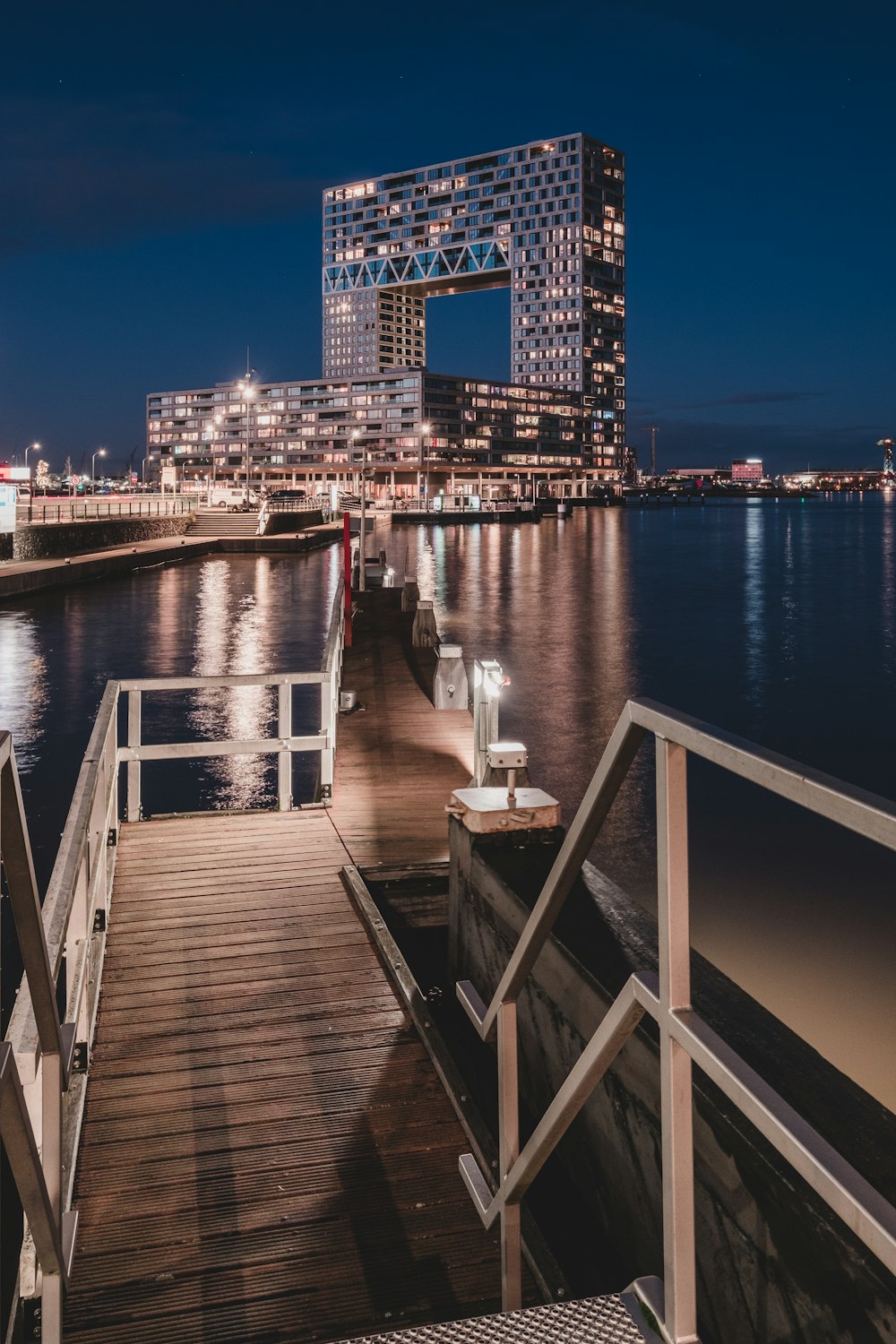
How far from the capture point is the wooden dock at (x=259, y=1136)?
365 centimetres

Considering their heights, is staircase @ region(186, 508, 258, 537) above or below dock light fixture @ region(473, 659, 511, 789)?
above

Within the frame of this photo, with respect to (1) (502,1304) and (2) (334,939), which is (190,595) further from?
(1) (502,1304)

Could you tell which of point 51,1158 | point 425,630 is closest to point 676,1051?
point 51,1158

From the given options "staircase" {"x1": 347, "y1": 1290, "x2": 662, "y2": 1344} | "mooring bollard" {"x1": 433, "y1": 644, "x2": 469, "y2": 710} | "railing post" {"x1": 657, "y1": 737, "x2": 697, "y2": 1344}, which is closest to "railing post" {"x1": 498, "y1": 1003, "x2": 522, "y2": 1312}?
"staircase" {"x1": 347, "y1": 1290, "x2": 662, "y2": 1344}

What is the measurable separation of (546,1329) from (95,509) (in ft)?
198

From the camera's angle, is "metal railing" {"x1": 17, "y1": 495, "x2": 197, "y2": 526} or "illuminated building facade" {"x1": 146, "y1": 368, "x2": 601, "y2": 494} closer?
"metal railing" {"x1": 17, "y1": 495, "x2": 197, "y2": 526}

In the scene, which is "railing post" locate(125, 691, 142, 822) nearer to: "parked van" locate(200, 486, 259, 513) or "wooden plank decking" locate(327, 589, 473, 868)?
"wooden plank decking" locate(327, 589, 473, 868)

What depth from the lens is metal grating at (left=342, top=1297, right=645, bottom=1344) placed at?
221 centimetres

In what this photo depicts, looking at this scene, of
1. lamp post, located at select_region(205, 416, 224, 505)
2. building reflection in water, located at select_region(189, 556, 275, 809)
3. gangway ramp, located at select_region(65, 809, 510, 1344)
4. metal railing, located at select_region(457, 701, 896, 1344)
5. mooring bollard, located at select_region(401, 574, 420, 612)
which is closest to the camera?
metal railing, located at select_region(457, 701, 896, 1344)

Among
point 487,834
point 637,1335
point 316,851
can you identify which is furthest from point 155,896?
point 637,1335

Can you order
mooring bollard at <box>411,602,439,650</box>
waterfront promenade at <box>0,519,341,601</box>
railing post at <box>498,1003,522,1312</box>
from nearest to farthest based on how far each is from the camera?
1. railing post at <box>498,1003,522,1312</box>
2. mooring bollard at <box>411,602,439,650</box>
3. waterfront promenade at <box>0,519,341,601</box>

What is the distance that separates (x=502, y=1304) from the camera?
328 cm

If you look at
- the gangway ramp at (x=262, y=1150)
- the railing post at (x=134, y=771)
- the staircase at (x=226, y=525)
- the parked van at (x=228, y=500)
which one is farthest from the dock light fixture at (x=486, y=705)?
the parked van at (x=228, y=500)

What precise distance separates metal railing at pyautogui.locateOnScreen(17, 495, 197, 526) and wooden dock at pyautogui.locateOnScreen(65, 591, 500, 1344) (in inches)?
1563
